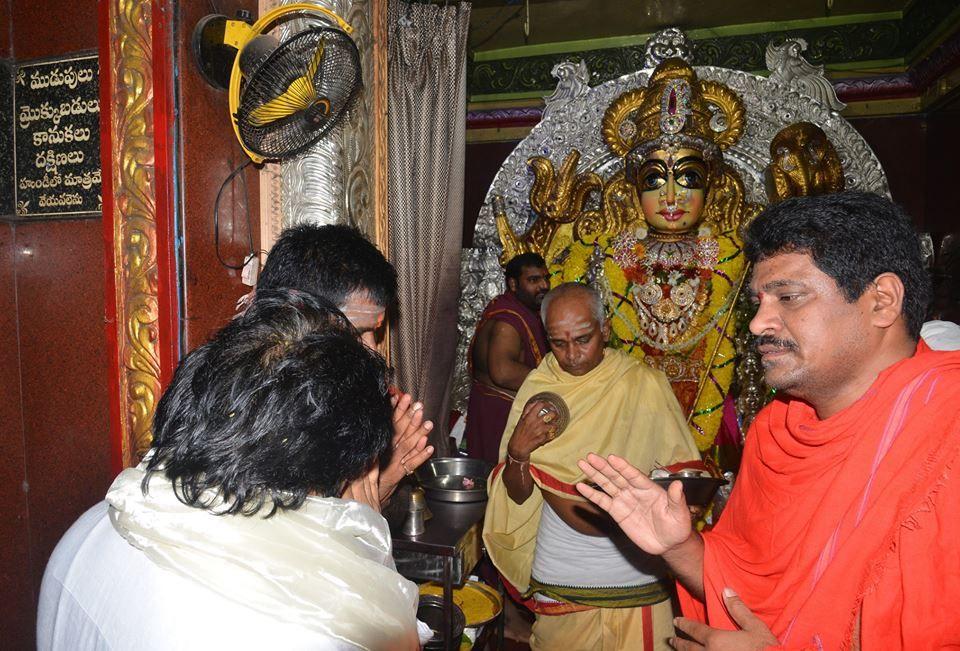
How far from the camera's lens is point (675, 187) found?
15.3 feet

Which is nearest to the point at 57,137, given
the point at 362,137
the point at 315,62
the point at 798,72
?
the point at 315,62

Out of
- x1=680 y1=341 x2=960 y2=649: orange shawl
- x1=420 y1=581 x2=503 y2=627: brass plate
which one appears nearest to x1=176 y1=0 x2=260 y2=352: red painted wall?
x1=420 y1=581 x2=503 y2=627: brass plate

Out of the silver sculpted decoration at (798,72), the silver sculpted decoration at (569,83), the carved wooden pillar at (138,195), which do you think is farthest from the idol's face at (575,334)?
the silver sculpted decoration at (798,72)

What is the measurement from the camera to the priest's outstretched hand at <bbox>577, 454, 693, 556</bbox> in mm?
1578

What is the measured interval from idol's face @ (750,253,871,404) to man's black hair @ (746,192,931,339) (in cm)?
3

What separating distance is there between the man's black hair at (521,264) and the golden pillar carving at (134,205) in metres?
3.36

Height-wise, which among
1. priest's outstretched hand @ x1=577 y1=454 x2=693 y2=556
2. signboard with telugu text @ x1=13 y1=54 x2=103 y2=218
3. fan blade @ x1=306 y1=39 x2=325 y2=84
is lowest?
priest's outstretched hand @ x1=577 y1=454 x2=693 y2=556

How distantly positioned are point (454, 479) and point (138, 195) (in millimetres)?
1981

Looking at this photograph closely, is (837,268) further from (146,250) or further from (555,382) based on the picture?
(146,250)

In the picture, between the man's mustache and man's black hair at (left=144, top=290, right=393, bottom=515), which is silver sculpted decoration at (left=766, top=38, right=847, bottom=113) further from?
man's black hair at (left=144, top=290, right=393, bottom=515)

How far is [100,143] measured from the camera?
1.99 meters

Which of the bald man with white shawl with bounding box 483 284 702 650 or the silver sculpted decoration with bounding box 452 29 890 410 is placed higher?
the silver sculpted decoration with bounding box 452 29 890 410

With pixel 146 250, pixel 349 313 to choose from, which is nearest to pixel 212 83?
pixel 146 250

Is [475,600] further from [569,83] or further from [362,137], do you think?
[569,83]
